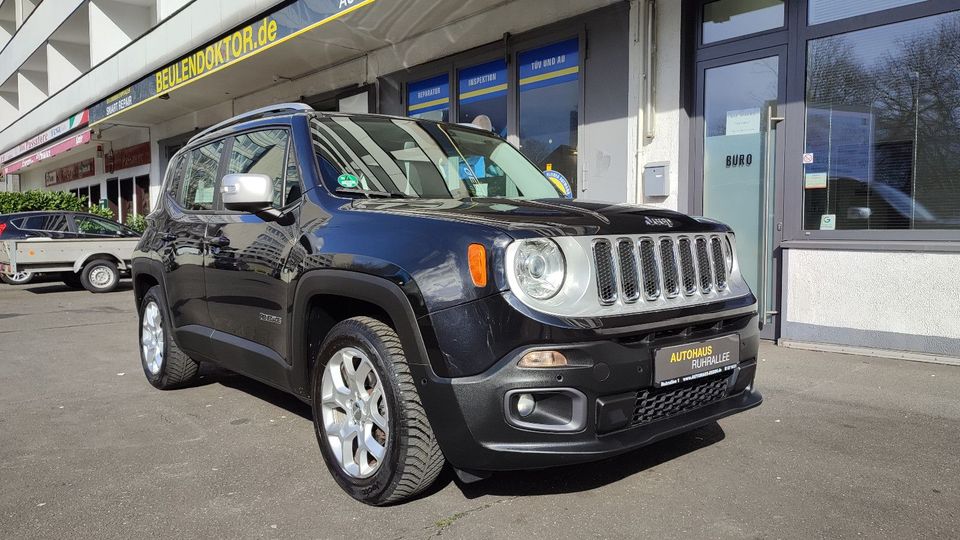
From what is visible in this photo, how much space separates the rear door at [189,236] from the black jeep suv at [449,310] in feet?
0.76

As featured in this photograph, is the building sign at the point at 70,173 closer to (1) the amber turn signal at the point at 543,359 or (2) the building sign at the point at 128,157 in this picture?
(2) the building sign at the point at 128,157

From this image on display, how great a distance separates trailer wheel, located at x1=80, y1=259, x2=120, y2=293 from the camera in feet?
41.9

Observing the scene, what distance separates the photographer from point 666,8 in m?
7.38

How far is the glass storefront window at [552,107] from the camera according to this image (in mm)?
8461

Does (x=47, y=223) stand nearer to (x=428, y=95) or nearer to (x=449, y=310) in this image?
(x=428, y=95)

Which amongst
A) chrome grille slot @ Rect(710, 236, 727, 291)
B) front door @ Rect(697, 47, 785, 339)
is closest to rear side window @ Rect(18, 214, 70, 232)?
front door @ Rect(697, 47, 785, 339)

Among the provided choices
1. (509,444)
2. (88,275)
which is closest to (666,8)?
(509,444)

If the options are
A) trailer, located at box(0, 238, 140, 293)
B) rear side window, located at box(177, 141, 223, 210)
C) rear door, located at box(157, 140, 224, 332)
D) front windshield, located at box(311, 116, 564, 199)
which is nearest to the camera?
front windshield, located at box(311, 116, 564, 199)

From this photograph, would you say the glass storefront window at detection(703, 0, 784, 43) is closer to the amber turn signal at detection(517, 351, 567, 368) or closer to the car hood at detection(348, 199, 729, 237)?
the car hood at detection(348, 199, 729, 237)

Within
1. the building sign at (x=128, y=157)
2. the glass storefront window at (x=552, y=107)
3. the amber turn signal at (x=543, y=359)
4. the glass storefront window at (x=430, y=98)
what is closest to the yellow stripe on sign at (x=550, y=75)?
the glass storefront window at (x=552, y=107)

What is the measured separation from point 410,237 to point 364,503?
1161mm

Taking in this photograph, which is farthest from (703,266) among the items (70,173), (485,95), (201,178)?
(70,173)

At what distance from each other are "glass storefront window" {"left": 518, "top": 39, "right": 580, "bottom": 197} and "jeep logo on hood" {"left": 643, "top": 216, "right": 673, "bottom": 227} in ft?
17.0

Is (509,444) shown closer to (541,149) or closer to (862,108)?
(862,108)
